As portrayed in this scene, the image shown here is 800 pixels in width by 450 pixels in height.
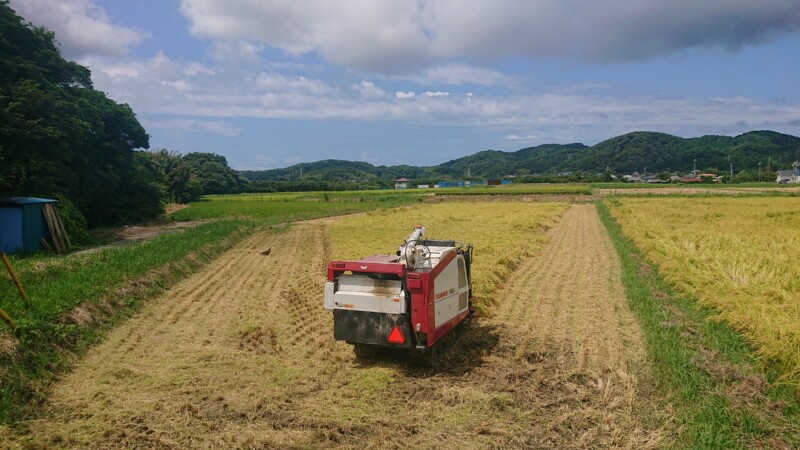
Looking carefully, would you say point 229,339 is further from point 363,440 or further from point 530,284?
point 530,284

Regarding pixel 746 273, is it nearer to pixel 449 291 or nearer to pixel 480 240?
pixel 449 291

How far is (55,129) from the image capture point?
21.5m

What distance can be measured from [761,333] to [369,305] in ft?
18.4

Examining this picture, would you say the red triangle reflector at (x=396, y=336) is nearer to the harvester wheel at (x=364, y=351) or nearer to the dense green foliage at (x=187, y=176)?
the harvester wheel at (x=364, y=351)

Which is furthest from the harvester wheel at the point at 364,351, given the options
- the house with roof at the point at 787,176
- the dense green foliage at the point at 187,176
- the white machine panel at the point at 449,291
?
the house with roof at the point at 787,176

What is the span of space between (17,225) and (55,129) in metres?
4.58

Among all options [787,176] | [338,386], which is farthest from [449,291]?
[787,176]

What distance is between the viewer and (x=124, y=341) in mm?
10016

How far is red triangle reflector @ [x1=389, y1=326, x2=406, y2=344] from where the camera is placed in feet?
25.3

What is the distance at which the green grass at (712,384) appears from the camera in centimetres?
578

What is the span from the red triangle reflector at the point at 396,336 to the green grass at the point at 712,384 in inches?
134

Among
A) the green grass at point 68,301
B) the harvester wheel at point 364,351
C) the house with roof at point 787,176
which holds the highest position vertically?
the green grass at point 68,301

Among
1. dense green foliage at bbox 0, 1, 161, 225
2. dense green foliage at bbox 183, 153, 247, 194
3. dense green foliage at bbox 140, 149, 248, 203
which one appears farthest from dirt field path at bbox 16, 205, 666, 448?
dense green foliage at bbox 183, 153, 247, 194

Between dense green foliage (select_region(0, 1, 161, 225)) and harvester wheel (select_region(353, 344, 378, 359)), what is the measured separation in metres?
17.6
